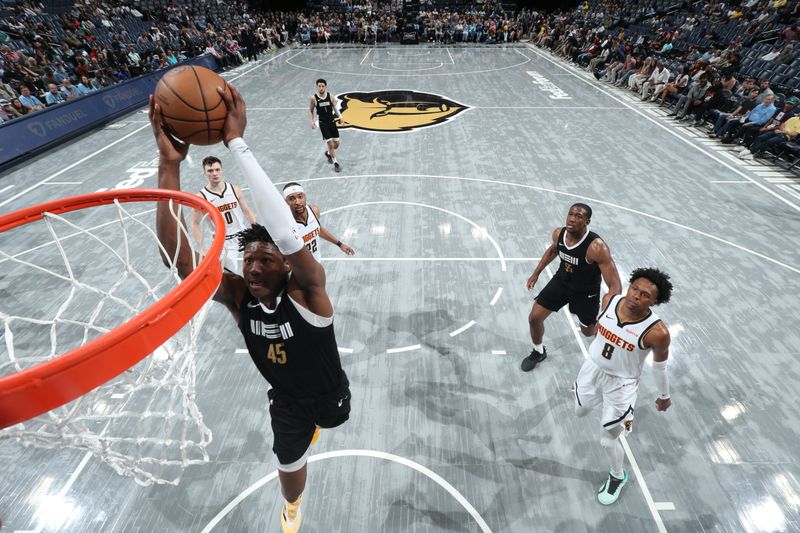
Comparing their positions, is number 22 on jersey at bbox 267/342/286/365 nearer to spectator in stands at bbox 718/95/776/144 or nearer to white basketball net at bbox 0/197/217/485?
white basketball net at bbox 0/197/217/485

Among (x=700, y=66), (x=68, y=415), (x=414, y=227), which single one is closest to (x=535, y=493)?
(x=68, y=415)

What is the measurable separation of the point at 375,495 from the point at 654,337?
7.29 feet

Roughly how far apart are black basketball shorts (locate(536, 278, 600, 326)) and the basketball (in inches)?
123

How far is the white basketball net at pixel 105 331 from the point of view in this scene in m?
2.29

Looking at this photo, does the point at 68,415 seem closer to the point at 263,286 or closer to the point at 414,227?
the point at 263,286

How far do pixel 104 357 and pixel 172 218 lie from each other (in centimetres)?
83

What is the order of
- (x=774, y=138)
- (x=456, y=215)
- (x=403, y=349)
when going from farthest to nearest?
(x=774, y=138) < (x=456, y=215) < (x=403, y=349)

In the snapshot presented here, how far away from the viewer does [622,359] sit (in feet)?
9.65

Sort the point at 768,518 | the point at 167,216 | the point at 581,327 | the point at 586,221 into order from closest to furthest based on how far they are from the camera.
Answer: the point at 167,216 → the point at 768,518 → the point at 586,221 → the point at 581,327

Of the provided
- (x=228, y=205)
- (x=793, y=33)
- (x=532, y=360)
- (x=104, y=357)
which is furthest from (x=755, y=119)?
(x=104, y=357)

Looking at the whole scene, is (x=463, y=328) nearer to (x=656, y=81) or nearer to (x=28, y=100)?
(x=28, y=100)

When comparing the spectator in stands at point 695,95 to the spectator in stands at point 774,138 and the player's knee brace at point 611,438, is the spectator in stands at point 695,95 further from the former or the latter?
the player's knee brace at point 611,438

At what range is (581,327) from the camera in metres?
4.74

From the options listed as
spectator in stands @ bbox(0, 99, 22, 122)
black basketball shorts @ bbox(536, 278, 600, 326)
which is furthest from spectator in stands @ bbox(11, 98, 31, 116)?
black basketball shorts @ bbox(536, 278, 600, 326)
